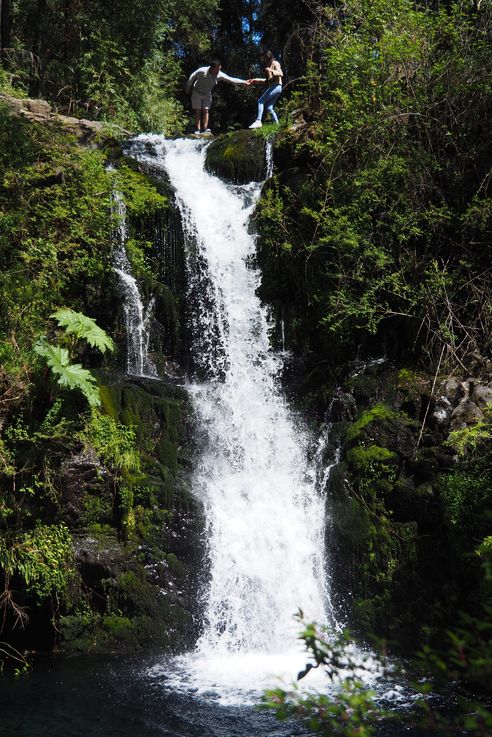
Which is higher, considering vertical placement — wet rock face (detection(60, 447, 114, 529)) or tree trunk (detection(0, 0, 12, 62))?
tree trunk (detection(0, 0, 12, 62))

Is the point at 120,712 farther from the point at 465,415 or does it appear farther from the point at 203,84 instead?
the point at 203,84

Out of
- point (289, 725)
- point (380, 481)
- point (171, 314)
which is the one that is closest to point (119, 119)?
point (171, 314)

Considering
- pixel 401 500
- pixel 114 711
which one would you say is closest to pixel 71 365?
pixel 114 711

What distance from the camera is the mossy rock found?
37.6ft

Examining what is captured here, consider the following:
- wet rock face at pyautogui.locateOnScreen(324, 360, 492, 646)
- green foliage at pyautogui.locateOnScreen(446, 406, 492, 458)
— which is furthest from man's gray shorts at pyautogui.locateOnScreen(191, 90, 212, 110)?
green foliage at pyautogui.locateOnScreen(446, 406, 492, 458)

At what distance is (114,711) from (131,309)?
555 centimetres

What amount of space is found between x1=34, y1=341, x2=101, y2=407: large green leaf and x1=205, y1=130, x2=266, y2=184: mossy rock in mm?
5567

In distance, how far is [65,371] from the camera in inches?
278

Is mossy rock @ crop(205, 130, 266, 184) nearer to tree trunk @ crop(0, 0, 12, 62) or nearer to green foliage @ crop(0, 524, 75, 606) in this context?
tree trunk @ crop(0, 0, 12, 62)

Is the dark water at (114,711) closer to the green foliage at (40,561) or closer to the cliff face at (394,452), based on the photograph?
the green foliage at (40,561)

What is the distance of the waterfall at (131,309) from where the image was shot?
9492mm

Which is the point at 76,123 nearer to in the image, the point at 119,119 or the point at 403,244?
the point at 119,119

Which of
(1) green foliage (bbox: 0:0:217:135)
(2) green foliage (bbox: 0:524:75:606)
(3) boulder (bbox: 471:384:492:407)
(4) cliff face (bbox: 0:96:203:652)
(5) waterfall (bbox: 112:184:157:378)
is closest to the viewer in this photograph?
(2) green foliage (bbox: 0:524:75:606)

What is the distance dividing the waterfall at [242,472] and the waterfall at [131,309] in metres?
0.75
